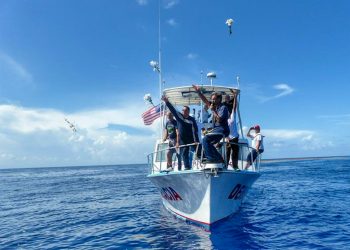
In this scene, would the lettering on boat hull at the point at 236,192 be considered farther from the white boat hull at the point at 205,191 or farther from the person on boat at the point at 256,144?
the person on boat at the point at 256,144

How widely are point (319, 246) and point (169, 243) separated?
465cm

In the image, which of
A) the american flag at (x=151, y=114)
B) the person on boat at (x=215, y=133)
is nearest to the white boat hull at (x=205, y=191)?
the person on boat at (x=215, y=133)

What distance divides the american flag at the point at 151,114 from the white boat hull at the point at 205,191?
5.13m

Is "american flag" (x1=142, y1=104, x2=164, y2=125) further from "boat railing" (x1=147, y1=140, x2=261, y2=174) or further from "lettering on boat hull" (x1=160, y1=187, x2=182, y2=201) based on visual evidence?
"lettering on boat hull" (x1=160, y1=187, x2=182, y2=201)

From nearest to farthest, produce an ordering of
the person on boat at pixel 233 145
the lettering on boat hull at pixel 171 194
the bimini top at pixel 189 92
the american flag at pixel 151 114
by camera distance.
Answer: the person on boat at pixel 233 145 → the lettering on boat hull at pixel 171 194 → the bimini top at pixel 189 92 → the american flag at pixel 151 114

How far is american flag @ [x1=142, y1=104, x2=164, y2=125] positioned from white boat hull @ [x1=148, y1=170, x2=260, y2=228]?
513 centimetres

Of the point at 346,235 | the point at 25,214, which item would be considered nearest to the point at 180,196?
the point at 346,235

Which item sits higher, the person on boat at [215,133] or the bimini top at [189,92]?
the bimini top at [189,92]

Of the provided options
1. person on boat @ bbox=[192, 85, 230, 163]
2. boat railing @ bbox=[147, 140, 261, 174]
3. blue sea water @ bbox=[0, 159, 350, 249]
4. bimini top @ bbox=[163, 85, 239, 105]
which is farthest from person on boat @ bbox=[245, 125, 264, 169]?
person on boat @ bbox=[192, 85, 230, 163]

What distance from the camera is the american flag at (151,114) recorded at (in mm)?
16266

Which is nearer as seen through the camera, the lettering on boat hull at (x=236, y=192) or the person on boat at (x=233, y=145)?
the lettering on boat hull at (x=236, y=192)

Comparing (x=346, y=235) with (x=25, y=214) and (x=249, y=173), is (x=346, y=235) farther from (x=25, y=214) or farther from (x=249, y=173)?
(x=25, y=214)

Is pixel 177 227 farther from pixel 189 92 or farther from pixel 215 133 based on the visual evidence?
pixel 189 92

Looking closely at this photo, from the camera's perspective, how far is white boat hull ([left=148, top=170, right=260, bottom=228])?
989cm
